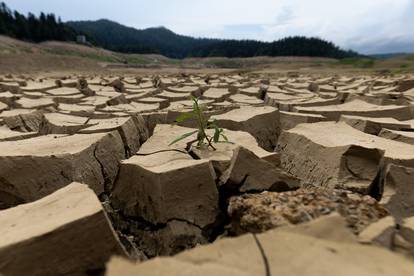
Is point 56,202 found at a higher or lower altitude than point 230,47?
higher

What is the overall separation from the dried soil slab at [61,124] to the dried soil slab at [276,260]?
2205 mm

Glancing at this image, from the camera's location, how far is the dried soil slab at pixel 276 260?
935mm

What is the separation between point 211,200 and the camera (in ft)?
5.95

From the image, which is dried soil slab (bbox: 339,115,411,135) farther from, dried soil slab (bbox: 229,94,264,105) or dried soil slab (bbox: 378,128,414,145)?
dried soil slab (bbox: 229,94,264,105)

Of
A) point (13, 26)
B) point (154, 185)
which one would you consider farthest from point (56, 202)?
point (13, 26)

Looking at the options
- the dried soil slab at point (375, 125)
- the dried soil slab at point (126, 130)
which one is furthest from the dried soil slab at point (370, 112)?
the dried soil slab at point (126, 130)

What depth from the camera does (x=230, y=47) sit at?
66625 millimetres

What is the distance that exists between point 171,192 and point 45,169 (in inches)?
26.3

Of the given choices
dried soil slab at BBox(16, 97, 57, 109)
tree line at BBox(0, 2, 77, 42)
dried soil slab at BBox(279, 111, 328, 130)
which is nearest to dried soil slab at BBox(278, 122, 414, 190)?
dried soil slab at BBox(279, 111, 328, 130)

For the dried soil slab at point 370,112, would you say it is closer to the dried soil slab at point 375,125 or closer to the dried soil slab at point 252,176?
the dried soil slab at point 375,125

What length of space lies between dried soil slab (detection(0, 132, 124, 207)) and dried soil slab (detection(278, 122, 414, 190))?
109 centimetres

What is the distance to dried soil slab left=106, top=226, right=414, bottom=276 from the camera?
0.93 meters

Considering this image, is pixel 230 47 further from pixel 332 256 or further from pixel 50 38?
pixel 332 256

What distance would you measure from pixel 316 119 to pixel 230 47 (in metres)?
65.3
